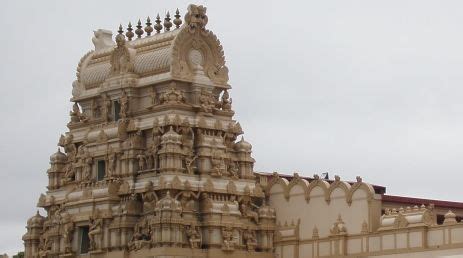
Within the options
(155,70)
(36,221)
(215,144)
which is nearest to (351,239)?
(215,144)

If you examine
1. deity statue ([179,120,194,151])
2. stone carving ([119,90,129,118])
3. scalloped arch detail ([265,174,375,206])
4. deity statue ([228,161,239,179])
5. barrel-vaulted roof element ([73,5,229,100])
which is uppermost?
barrel-vaulted roof element ([73,5,229,100])

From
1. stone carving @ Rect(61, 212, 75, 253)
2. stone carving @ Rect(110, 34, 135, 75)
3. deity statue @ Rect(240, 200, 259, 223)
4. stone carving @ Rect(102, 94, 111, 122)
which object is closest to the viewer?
deity statue @ Rect(240, 200, 259, 223)

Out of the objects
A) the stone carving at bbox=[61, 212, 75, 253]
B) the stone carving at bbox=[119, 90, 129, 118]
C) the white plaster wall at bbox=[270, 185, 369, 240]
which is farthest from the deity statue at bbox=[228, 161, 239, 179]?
the stone carving at bbox=[61, 212, 75, 253]

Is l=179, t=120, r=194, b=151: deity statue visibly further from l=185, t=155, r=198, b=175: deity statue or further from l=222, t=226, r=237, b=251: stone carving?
l=222, t=226, r=237, b=251: stone carving

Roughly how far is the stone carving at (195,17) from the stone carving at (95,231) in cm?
916

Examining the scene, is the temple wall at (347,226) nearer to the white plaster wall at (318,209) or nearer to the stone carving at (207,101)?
the white plaster wall at (318,209)

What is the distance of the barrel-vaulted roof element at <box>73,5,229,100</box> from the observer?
205ft

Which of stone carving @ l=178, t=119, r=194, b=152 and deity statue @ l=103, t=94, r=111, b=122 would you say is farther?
deity statue @ l=103, t=94, r=111, b=122

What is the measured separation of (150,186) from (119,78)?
5.63 metres

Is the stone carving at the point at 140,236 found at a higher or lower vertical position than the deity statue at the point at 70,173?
lower

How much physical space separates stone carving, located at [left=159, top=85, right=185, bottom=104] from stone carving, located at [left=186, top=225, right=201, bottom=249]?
18.2 feet

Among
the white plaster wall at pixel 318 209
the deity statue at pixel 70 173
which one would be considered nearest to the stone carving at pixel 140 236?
the deity statue at pixel 70 173

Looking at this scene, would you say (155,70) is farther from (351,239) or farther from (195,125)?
(351,239)

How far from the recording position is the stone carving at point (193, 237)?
60438 millimetres
